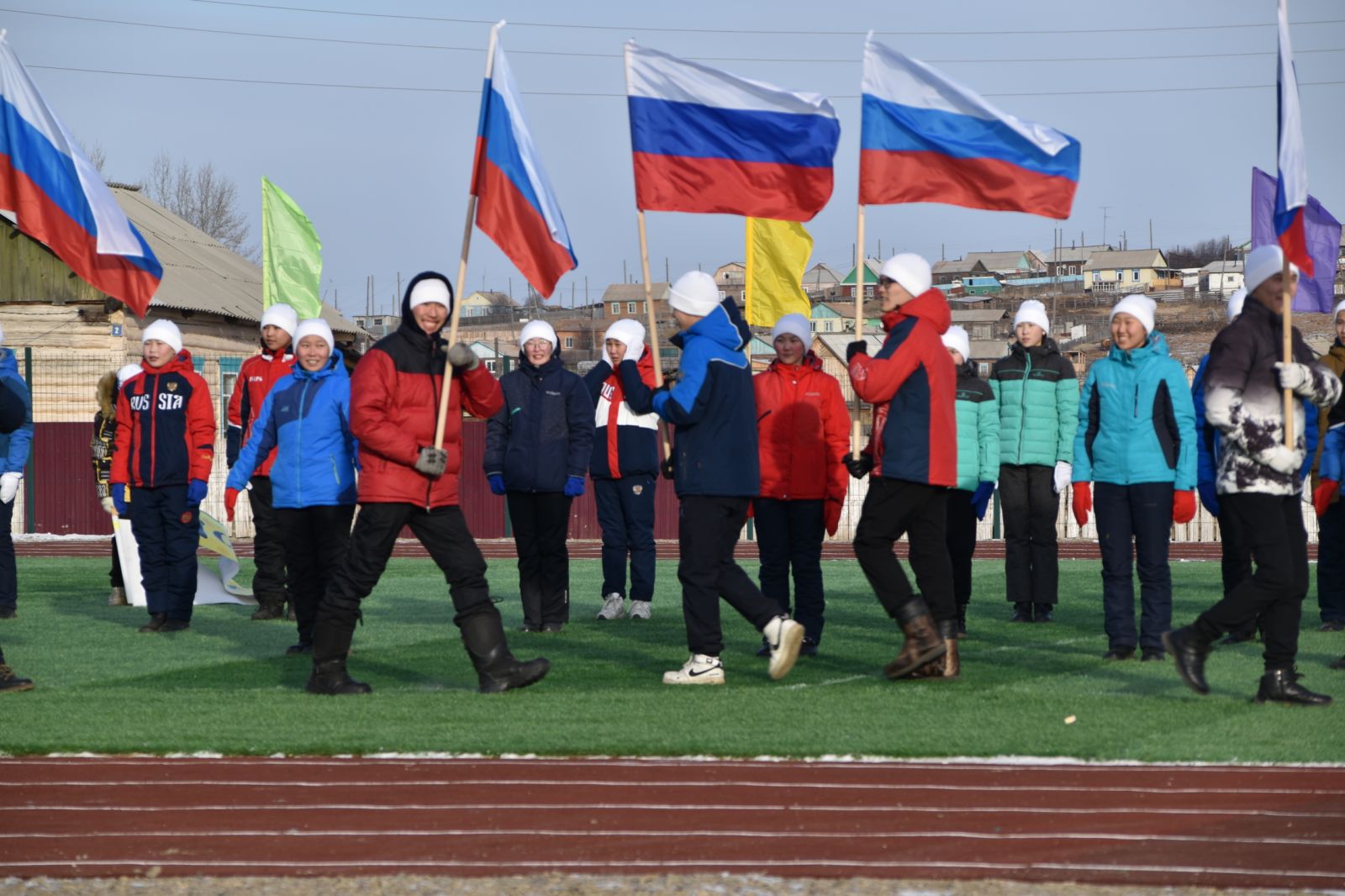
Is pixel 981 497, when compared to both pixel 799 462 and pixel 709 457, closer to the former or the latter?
pixel 799 462

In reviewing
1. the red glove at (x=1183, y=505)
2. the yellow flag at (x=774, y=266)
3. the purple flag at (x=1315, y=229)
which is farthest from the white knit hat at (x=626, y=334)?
the yellow flag at (x=774, y=266)

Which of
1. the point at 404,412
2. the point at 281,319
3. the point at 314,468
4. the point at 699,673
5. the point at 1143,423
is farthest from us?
the point at 281,319

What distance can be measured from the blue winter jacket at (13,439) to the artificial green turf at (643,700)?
3.89 feet

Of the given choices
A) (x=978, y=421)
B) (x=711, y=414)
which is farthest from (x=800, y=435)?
(x=978, y=421)

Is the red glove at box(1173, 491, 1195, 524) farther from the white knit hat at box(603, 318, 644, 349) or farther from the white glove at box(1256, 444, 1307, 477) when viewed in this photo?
the white knit hat at box(603, 318, 644, 349)

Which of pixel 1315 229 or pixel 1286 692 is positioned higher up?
pixel 1315 229

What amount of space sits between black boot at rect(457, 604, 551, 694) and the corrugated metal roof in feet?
78.9

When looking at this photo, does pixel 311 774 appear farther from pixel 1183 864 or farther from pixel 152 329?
pixel 152 329

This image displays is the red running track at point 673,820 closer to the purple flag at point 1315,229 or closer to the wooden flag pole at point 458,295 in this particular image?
the wooden flag pole at point 458,295

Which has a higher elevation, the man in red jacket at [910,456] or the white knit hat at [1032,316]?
the white knit hat at [1032,316]

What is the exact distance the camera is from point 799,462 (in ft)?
33.4

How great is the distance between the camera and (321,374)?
10312mm

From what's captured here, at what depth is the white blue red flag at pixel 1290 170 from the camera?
8039 mm

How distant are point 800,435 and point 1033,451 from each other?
2.92 meters
